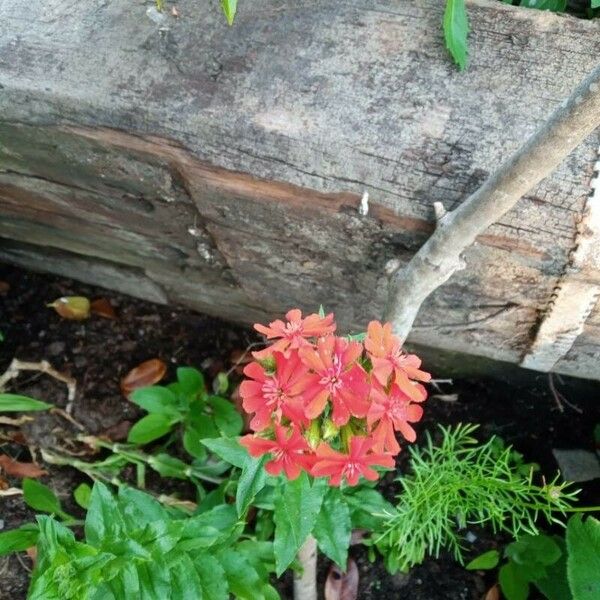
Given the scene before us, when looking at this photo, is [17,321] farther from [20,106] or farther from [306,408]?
[306,408]

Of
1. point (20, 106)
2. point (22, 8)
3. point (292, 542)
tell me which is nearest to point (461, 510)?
point (292, 542)

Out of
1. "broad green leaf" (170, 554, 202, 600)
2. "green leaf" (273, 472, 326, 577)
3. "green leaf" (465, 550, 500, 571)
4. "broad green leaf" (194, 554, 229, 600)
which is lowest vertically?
"green leaf" (465, 550, 500, 571)

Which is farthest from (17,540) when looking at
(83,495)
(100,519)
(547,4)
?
(547,4)

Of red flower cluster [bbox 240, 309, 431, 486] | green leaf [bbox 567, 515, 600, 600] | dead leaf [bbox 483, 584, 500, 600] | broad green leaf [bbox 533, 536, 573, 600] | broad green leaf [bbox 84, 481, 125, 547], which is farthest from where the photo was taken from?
dead leaf [bbox 483, 584, 500, 600]

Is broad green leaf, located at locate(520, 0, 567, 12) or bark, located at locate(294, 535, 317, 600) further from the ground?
broad green leaf, located at locate(520, 0, 567, 12)

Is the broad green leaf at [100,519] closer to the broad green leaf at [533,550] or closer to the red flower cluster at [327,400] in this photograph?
the red flower cluster at [327,400]

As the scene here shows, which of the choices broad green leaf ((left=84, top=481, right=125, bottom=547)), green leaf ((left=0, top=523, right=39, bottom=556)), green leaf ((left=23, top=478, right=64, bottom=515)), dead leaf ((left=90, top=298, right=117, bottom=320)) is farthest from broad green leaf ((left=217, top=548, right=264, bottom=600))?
dead leaf ((left=90, top=298, right=117, bottom=320))

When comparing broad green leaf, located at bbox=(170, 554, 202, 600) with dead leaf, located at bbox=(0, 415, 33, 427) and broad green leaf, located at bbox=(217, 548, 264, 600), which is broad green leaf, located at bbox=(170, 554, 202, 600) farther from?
dead leaf, located at bbox=(0, 415, 33, 427)

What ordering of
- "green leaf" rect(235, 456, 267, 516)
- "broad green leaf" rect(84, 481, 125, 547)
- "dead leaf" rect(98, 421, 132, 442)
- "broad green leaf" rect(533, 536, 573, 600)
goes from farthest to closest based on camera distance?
"dead leaf" rect(98, 421, 132, 442)
"broad green leaf" rect(533, 536, 573, 600)
"broad green leaf" rect(84, 481, 125, 547)
"green leaf" rect(235, 456, 267, 516)
